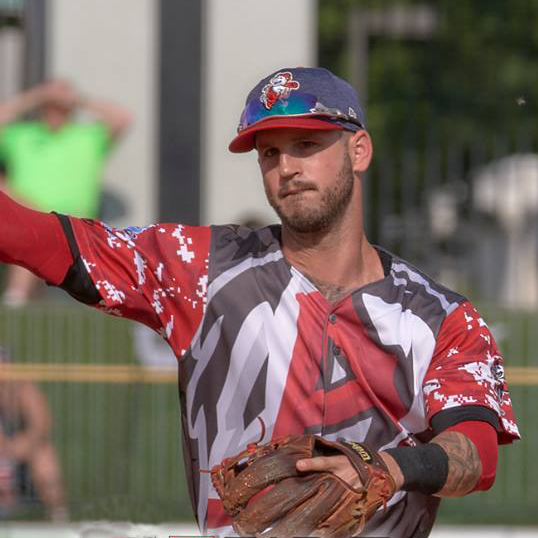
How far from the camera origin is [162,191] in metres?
9.17

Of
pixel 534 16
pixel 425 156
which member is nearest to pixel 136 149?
pixel 425 156

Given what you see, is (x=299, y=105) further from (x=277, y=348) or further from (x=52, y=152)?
(x=52, y=152)

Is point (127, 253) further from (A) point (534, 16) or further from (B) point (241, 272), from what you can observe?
(A) point (534, 16)

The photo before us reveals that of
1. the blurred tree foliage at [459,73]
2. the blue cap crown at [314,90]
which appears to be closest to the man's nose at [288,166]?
the blue cap crown at [314,90]

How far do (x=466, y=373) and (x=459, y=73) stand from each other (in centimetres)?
791

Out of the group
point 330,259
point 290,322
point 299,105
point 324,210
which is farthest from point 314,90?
point 290,322

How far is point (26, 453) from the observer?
8297 mm

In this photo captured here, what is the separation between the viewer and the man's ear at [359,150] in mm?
4051

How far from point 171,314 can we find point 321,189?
0.54 metres

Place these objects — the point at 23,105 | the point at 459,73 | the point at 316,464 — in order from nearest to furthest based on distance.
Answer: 1. the point at 316,464
2. the point at 23,105
3. the point at 459,73

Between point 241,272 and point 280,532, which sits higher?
point 241,272

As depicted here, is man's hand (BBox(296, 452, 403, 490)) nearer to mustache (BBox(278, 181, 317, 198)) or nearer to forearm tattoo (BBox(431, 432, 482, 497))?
forearm tattoo (BBox(431, 432, 482, 497))

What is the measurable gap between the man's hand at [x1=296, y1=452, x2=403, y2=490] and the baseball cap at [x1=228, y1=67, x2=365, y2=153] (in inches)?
37.0

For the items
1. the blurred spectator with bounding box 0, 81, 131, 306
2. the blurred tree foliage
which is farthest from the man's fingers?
the blurred spectator with bounding box 0, 81, 131, 306
